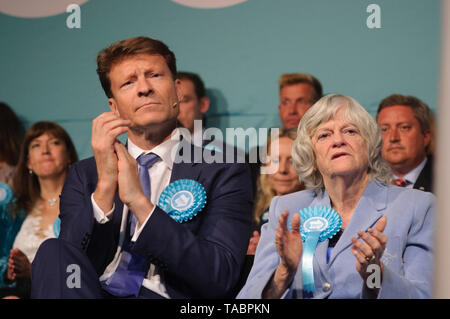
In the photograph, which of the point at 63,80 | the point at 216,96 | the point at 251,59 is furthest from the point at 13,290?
the point at 251,59

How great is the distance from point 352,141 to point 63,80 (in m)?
1.59

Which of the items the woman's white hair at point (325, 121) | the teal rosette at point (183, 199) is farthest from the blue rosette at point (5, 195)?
the woman's white hair at point (325, 121)

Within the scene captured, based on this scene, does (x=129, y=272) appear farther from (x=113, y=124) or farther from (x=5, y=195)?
(x=5, y=195)

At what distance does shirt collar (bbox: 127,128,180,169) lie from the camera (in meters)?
2.69

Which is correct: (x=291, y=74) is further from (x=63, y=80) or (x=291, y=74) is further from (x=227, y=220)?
(x=63, y=80)

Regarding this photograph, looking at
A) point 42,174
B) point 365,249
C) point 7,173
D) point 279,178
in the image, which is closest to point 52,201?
point 42,174

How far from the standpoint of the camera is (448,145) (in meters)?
1.61

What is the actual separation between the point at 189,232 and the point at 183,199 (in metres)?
0.19

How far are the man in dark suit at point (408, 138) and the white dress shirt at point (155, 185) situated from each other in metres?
1.06

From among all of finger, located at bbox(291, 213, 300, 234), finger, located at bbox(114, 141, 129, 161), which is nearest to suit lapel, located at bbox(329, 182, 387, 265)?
finger, located at bbox(291, 213, 300, 234)

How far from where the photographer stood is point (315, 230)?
2459 mm

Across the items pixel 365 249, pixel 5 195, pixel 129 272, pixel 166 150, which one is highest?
pixel 166 150

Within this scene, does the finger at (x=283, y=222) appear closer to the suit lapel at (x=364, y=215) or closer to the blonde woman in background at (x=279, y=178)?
the suit lapel at (x=364, y=215)

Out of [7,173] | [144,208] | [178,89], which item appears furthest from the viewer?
[7,173]
